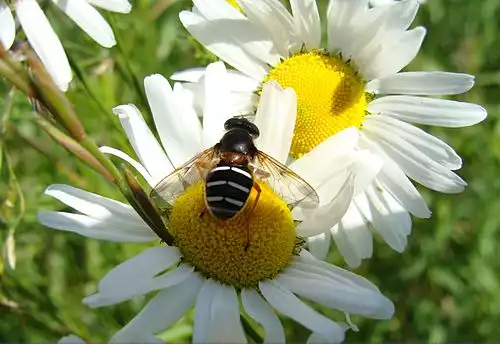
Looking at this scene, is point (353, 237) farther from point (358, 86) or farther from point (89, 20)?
point (89, 20)

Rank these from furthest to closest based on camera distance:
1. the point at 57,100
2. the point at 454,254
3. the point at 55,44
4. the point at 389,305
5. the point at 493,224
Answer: the point at 454,254, the point at 493,224, the point at 55,44, the point at 389,305, the point at 57,100

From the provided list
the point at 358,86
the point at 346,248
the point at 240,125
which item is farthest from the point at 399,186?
the point at 240,125

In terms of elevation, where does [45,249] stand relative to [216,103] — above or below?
below

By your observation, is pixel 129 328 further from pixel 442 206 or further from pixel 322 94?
pixel 442 206

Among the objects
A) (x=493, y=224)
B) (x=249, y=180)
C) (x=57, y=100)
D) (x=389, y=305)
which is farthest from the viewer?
(x=493, y=224)

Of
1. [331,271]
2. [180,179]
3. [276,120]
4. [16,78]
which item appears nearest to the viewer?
[16,78]

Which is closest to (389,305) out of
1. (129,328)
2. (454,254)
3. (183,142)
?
(129,328)

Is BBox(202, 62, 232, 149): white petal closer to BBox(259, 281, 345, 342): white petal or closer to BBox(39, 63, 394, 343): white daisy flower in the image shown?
BBox(39, 63, 394, 343): white daisy flower
